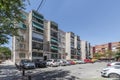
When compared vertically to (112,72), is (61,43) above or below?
above

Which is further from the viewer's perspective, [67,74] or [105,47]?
[105,47]

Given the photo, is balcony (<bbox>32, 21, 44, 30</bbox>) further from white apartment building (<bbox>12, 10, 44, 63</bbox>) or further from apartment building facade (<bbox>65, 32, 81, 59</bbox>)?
apartment building facade (<bbox>65, 32, 81, 59</bbox>)

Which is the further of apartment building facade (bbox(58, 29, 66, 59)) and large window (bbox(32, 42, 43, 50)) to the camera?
apartment building facade (bbox(58, 29, 66, 59))

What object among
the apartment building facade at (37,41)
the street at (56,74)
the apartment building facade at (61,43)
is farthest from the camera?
the apartment building facade at (61,43)

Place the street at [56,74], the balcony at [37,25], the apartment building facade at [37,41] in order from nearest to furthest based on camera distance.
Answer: the street at [56,74] < the apartment building facade at [37,41] < the balcony at [37,25]

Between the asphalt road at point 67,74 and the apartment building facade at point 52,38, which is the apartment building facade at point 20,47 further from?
the asphalt road at point 67,74

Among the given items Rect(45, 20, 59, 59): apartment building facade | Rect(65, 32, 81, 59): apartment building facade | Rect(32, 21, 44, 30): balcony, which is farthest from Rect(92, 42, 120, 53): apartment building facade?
Rect(32, 21, 44, 30): balcony

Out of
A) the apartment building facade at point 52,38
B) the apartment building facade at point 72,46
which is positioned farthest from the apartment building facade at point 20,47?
the apartment building facade at point 72,46

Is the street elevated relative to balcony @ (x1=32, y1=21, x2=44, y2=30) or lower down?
lower down

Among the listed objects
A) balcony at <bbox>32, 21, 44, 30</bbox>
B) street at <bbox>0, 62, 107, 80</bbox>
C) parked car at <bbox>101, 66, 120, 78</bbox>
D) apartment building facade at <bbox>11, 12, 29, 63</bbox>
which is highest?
balcony at <bbox>32, 21, 44, 30</bbox>

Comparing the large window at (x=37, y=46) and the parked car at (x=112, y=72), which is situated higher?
the large window at (x=37, y=46)

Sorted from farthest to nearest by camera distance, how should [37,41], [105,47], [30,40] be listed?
1. [105,47]
2. [37,41]
3. [30,40]

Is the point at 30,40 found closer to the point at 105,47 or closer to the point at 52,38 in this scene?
the point at 52,38

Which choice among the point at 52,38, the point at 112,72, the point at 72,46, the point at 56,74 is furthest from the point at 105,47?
the point at 112,72
